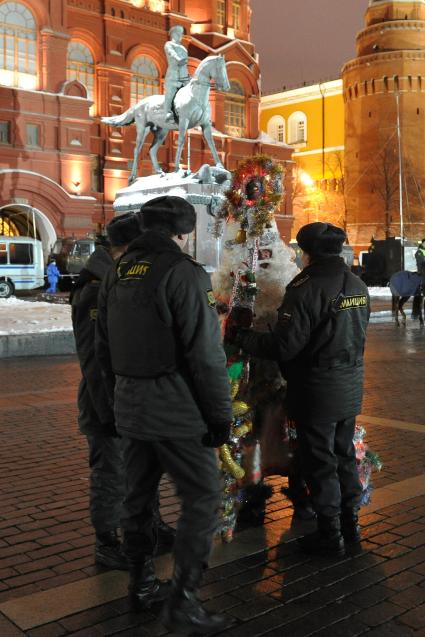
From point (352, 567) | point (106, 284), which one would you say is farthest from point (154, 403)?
point (352, 567)

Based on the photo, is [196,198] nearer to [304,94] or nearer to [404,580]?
[404,580]

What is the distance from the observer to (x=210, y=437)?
3480mm

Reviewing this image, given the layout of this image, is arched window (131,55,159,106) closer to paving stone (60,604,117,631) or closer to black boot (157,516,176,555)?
black boot (157,516,176,555)

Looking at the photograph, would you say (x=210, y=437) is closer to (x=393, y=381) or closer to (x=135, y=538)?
(x=135, y=538)

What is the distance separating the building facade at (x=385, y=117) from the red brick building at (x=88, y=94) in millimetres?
12228

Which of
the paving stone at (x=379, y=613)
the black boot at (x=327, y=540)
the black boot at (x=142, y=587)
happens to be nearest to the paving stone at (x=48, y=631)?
the black boot at (x=142, y=587)

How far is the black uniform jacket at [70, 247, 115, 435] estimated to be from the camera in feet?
13.8

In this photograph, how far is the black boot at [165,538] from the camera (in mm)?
4566

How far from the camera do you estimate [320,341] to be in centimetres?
449

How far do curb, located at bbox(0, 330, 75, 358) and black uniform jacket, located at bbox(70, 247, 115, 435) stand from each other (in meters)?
9.93

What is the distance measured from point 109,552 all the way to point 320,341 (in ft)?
5.39

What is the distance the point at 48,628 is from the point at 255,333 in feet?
6.35

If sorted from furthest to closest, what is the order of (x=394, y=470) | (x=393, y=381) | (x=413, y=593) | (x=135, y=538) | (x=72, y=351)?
(x=72, y=351) → (x=393, y=381) → (x=394, y=470) → (x=413, y=593) → (x=135, y=538)

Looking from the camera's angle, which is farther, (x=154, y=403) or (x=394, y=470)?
(x=394, y=470)
